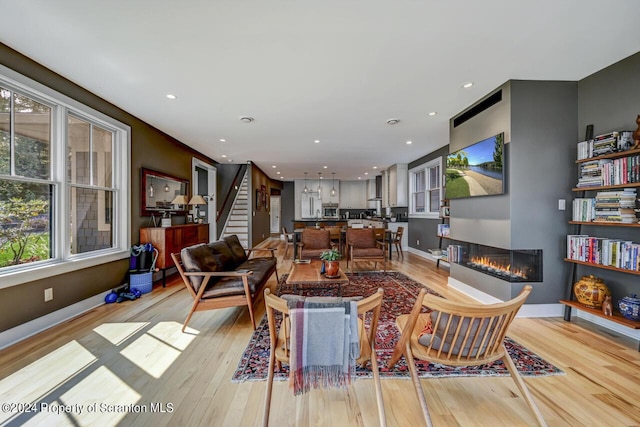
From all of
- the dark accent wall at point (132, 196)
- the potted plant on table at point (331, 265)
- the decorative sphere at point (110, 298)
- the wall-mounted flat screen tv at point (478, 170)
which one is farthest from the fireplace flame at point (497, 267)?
the dark accent wall at point (132, 196)

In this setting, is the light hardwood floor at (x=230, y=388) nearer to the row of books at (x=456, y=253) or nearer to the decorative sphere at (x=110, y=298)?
the decorative sphere at (x=110, y=298)

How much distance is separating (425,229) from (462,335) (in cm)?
586

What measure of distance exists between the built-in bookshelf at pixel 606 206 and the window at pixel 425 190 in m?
3.47

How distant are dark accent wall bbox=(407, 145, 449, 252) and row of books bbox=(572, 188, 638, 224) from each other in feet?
10.7

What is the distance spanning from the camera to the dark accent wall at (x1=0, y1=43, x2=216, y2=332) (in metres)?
2.49

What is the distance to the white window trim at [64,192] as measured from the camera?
2553mm

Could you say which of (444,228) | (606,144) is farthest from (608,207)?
(444,228)

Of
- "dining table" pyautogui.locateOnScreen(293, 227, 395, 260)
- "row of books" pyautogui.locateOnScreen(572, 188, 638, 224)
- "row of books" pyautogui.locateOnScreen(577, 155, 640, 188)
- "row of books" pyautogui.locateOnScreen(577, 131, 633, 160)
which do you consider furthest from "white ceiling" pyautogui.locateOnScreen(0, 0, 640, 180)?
"dining table" pyautogui.locateOnScreen(293, 227, 395, 260)

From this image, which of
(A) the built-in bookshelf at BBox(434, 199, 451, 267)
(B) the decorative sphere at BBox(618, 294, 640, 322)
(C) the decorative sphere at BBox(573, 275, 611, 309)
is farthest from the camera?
(A) the built-in bookshelf at BBox(434, 199, 451, 267)

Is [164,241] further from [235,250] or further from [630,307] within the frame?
[630,307]

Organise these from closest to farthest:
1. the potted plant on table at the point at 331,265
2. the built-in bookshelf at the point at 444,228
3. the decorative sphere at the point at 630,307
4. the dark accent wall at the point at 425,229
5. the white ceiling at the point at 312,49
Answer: the white ceiling at the point at 312,49 < the decorative sphere at the point at 630,307 < the potted plant on table at the point at 331,265 < the built-in bookshelf at the point at 444,228 < the dark accent wall at the point at 425,229

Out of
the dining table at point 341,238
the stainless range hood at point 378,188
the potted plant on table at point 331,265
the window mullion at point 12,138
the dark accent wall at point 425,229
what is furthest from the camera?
the stainless range hood at point 378,188

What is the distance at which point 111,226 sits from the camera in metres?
3.91

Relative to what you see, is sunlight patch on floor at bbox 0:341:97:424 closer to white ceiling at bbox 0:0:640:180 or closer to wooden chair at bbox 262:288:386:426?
wooden chair at bbox 262:288:386:426
